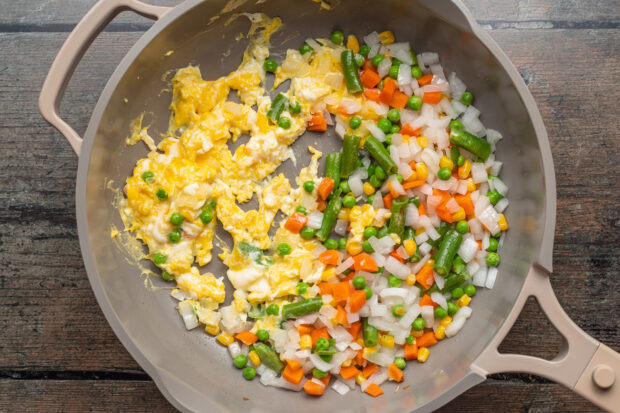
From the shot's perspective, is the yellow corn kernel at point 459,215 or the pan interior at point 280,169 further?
the yellow corn kernel at point 459,215

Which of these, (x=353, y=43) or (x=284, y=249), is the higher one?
(x=353, y=43)

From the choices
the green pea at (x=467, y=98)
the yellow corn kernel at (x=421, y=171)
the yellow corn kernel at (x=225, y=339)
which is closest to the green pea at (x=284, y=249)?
the yellow corn kernel at (x=225, y=339)

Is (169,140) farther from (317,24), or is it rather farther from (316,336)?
(316,336)

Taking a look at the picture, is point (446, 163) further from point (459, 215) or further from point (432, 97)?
point (432, 97)

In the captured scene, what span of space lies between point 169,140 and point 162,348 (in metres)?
1.37

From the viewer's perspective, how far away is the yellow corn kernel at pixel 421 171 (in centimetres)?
332

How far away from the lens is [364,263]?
330 cm

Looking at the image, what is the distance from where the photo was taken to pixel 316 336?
11.0ft

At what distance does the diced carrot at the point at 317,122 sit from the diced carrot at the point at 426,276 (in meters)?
1.16

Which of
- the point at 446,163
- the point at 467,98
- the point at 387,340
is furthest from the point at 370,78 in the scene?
the point at 387,340

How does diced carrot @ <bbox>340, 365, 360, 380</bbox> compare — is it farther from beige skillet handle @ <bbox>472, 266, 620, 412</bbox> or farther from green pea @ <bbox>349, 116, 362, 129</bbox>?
green pea @ <bbox>349, 116, 362, 129</bbox>

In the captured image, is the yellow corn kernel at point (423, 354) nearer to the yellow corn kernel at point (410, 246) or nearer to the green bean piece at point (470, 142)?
the yellow corn kernel at point (410, 246)

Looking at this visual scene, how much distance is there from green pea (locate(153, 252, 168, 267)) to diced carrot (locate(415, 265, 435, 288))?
1678mm

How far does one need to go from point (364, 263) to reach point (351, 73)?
4.15 ft
